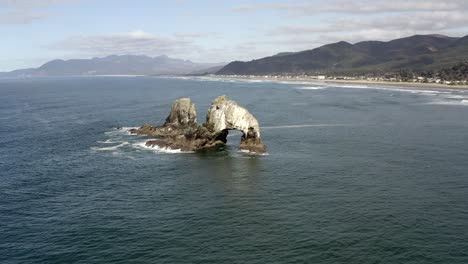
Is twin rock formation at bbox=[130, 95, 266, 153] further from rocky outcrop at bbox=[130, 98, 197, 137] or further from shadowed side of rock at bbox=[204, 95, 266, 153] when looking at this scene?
rocky outcrop at bbox=[130, 98, 197, 137]

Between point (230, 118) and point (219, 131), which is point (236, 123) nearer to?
→ point (230, 118)

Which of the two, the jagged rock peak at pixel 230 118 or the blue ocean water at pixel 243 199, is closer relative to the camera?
the blue ocean water at pixel 243 199

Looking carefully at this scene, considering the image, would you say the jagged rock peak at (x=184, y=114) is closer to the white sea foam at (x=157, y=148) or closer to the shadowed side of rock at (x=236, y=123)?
the shadowed side of rock at (x=236, y=123)

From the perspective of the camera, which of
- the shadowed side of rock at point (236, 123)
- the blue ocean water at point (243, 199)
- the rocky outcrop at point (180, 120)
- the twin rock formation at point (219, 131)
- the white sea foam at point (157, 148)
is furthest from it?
the rocky outcrop at point (180, 120)

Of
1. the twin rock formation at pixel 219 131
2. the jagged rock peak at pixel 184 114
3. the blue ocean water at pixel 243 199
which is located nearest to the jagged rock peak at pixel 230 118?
the twin rock formation at pixel 219 131

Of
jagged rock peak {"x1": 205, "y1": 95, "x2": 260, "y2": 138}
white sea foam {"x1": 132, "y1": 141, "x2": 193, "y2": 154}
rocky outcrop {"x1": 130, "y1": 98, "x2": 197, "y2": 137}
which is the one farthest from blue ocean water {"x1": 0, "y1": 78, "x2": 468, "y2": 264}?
rocky outcrop {"x1": 130, "y1": 98, "x2": 197, "y2": 137}

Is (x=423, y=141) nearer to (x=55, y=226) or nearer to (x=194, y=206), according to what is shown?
(x=194, y=206)

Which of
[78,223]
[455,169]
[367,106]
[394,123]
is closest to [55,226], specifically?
[78,223]

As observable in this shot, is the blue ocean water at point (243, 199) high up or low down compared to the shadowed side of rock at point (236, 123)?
down

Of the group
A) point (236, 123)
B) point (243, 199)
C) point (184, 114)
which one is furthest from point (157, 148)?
point (243, 199)
